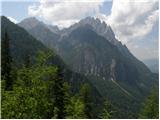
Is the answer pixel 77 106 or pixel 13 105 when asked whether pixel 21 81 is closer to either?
pixel 13 105

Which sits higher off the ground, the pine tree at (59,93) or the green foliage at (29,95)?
the pine tree at (59,93)

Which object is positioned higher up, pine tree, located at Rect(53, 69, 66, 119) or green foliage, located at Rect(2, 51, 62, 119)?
pine tree, located at Rect(53, 69, 66, 119)

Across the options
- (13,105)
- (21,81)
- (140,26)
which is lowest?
(13,105)

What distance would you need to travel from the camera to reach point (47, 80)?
1280 centimetres

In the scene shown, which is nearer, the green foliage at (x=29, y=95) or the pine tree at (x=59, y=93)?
the green foliage at (x=29, y=95)

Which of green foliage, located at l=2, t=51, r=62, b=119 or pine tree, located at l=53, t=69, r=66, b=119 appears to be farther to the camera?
pine tree, located at l=53, t=69, r=66, b=119

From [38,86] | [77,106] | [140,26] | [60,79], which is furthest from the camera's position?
[60,79]

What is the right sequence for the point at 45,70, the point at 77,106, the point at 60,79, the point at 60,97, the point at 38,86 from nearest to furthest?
the point at 38,86
the point at 45,70
the point at 77,106
the point at 60,79
the point at 60,97

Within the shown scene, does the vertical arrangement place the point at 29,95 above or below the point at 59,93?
below

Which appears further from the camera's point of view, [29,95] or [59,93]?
[59,93]

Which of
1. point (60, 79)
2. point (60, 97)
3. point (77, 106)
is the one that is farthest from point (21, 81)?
point (60, 97)

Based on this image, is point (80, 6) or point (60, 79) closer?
point (80, 6)

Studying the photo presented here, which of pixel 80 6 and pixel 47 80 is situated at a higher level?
pixel 80 6

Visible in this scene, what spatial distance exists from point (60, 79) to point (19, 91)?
60.4 feet
